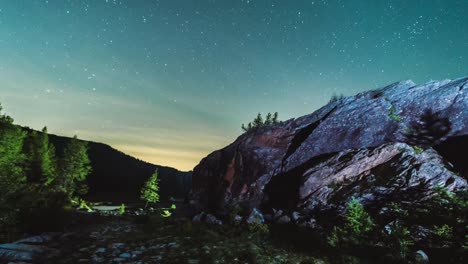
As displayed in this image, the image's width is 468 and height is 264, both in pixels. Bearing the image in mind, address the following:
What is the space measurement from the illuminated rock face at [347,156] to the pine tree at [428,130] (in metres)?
0.36

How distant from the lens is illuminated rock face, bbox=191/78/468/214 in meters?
15.5

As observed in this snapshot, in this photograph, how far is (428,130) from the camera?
63.0ft

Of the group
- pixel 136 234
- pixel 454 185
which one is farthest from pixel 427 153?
pixel 136 234

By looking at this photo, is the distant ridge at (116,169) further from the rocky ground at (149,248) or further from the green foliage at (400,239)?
the green foliage at (400,239)

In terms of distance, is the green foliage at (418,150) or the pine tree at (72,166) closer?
the green foliage at (418,150)

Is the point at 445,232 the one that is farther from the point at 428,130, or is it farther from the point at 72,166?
the point at 72,166

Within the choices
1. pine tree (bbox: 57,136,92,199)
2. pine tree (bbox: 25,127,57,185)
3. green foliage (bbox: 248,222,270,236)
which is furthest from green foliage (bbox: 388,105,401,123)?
pine tree (bbox: 25,127,57,185)

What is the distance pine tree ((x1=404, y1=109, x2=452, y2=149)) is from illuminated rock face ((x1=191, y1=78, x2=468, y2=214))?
1.19ft

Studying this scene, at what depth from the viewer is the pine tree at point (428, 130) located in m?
18.2

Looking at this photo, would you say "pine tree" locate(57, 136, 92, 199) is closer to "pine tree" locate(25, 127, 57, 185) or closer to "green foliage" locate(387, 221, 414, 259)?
"pine tree" locate(25, 127, 57, 185)

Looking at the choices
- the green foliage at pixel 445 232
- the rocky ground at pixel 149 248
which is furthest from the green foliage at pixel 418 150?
the rocky ground at pixel 149 248

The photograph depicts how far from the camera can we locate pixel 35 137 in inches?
1603

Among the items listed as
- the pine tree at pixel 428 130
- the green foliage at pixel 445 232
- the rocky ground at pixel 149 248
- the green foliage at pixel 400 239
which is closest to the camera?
the rocky ground at pixel 149 248

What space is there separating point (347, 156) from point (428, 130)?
6.37 m
